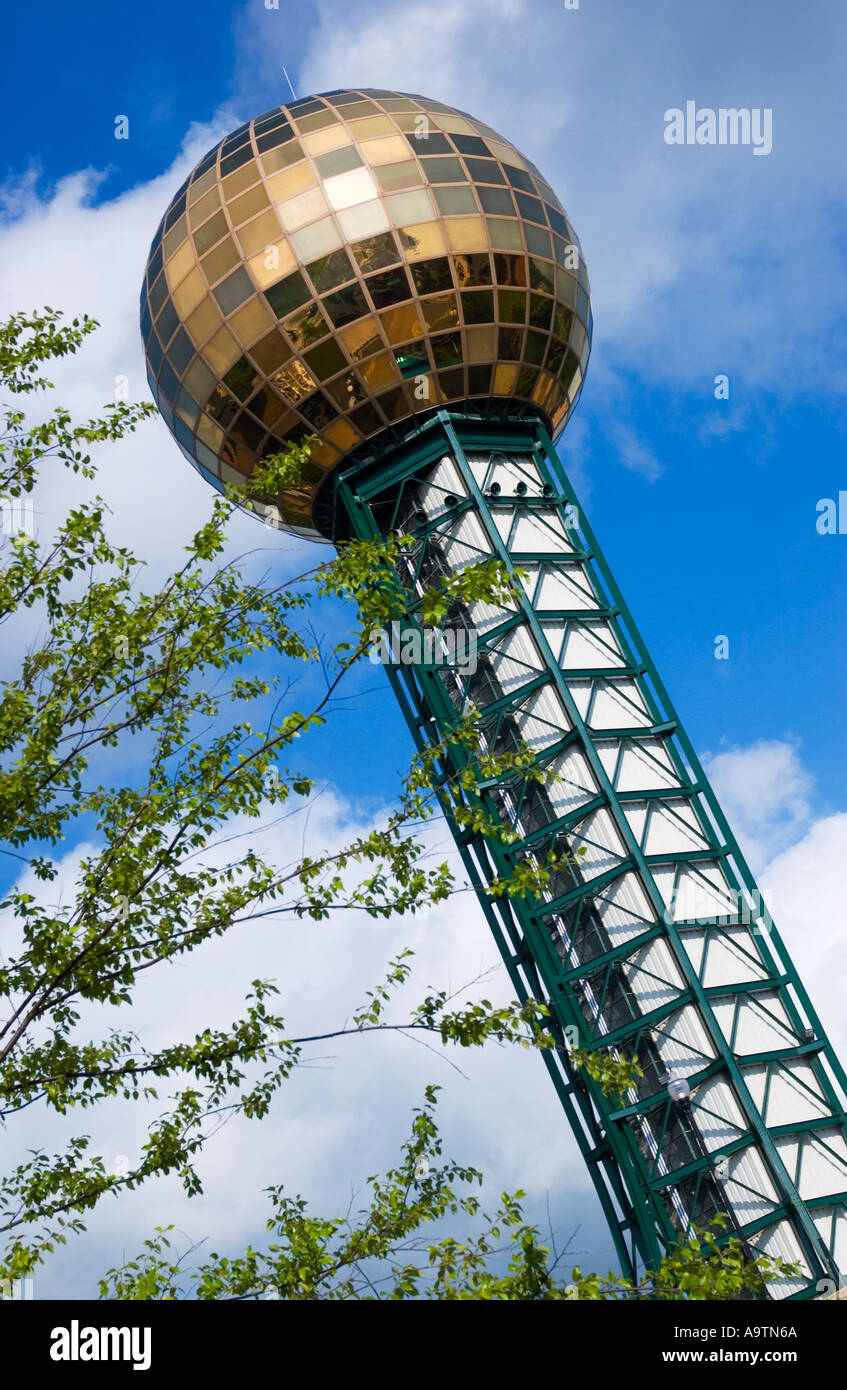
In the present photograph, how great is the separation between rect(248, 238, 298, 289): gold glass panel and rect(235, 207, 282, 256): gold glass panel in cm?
23

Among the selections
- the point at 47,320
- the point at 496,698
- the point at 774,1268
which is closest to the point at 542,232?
the point at 496,698

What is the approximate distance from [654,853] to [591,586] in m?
6.88

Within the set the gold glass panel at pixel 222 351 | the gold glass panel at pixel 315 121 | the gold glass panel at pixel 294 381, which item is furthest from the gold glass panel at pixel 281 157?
the gold glass panel at pixel 294 381

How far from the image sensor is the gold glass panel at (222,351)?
28.2 metres

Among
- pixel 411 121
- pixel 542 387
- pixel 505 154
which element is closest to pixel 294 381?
pixel 542 387

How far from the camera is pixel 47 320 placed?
13.7 m

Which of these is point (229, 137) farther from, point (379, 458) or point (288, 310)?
point (379, 458)

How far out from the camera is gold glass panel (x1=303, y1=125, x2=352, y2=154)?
28.5 metres

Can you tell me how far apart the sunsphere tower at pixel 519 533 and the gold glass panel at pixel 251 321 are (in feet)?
0.21

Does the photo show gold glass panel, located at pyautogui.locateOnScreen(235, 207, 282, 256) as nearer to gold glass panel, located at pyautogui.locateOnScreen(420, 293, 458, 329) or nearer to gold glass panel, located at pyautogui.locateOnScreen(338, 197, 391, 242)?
gold glass panel, located at pyautogui.locateOnScreen(338, 197, 391, 242)

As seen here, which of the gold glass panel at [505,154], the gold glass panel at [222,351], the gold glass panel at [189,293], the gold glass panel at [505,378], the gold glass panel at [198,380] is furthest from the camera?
the gold glass panel at [505,154]

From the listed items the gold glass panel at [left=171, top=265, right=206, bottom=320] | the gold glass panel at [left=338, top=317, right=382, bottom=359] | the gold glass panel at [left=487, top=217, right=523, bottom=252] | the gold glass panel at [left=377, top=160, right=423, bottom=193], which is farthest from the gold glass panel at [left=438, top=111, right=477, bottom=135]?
the gold glass panel at [left=171, top=265, right=206, bottom=320]

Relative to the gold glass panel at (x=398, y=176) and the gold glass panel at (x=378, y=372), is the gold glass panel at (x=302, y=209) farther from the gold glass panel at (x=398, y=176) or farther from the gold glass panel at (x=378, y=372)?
the gold glass panel at (x=378, y=372)

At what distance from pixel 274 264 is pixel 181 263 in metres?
3.03
